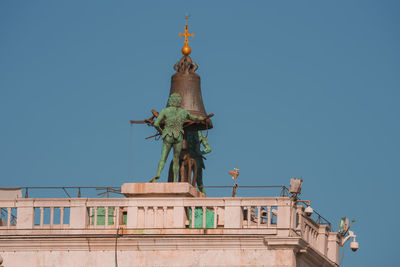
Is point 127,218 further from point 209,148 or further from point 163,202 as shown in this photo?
point 209,148

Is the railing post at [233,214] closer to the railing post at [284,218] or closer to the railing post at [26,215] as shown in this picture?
the railing post at [284,218]

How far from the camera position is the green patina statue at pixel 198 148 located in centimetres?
8638

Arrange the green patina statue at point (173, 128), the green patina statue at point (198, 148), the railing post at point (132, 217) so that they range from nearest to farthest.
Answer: the railing post at point (132, 217) → the green patina statue at point (173, 128) → the green patina statue at point (198, 148)

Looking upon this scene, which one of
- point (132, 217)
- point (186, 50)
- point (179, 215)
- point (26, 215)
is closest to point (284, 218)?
point (179, 215)

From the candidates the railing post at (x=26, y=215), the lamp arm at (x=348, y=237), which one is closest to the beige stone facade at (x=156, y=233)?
the railing post at (x=26, y=215)

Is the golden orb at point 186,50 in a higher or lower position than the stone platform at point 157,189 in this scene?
higher

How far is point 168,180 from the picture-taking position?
86.1 meters

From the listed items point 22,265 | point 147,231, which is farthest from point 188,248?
point 22,265

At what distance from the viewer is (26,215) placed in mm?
80250

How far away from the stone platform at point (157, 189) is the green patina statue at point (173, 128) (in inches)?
100

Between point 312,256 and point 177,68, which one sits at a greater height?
point 177,68

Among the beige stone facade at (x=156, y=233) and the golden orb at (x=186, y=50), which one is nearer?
the beige stone facade at (x=156, y=233)

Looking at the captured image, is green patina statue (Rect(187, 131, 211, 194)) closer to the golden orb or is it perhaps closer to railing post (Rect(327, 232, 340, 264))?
the golden orb

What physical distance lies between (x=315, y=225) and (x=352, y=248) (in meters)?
2.74
